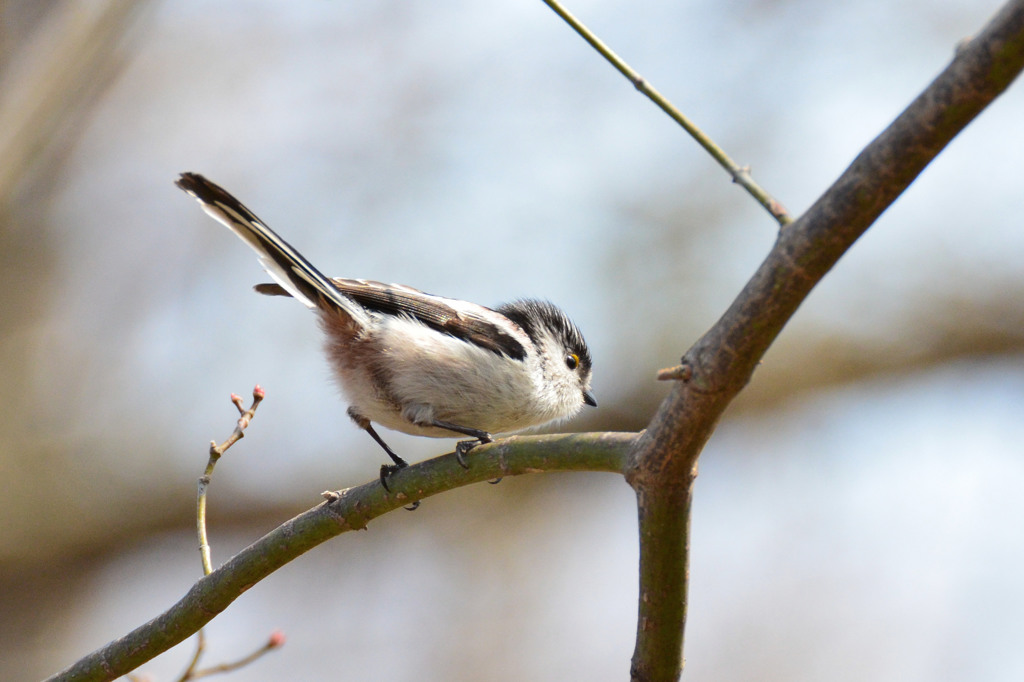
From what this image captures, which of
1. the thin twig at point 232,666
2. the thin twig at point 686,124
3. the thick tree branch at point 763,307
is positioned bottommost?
the thin twig at point 232,666

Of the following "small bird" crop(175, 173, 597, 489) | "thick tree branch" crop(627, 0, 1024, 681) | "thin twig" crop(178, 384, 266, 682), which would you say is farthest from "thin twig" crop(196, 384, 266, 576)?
"thick tree branch" crop(627, 0, 1024, 681)

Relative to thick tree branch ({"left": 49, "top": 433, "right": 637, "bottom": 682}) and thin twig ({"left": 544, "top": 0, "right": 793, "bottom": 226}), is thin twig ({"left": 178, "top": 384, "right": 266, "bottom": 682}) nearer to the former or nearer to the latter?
thick tree branch ({"left": 49, "top": 433, "right": 637, "bottom": 682})

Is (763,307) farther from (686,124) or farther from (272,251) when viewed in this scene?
(272,251)

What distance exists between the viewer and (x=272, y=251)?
2959 millimetres

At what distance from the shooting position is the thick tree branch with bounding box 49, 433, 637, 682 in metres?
2.27

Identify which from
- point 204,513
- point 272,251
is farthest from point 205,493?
point 272,251

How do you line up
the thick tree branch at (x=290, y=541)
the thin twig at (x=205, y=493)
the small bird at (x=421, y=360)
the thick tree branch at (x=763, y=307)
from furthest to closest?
1. the small bird at (x=421, y=360)
2. the thin twig at (x=205, y=493)
3. the thick tree branch at (x=290, y=541)
4. the thick tree branch at (x=763, y=307)

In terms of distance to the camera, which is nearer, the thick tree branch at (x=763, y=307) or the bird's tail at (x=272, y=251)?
the thick tree branch at (x=763, y=307)

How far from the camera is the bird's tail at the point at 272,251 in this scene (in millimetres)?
2693

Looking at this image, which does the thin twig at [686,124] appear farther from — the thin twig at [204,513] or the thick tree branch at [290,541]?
the thin twig at [204,513]

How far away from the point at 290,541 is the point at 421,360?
104cm

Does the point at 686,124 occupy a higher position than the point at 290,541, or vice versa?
the point at 686,124

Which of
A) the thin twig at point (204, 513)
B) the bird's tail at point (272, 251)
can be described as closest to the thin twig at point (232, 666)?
the thin twig at point (204, 513)

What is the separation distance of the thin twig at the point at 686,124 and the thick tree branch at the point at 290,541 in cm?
83
